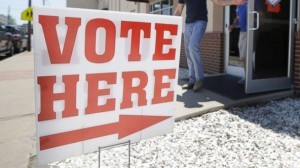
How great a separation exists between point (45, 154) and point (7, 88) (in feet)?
19.2

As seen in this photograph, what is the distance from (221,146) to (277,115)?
142cm

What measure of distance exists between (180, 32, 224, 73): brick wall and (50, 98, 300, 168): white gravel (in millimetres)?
3388

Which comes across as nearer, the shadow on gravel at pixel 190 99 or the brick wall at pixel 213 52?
the shadow on gravel at pixel 190 99

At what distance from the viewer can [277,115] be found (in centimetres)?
426

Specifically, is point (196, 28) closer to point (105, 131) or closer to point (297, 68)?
point (297, 68)

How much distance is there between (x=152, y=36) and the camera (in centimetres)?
214

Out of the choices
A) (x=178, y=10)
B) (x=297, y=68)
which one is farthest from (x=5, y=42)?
(x=297, y=68)

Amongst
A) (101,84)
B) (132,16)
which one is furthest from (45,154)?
(132,16)

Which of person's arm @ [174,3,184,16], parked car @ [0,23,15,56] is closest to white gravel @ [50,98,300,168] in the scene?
person's arm @ [174,3,184,16]

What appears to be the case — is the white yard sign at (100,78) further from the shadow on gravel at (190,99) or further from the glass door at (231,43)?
the glass door at (231,43)

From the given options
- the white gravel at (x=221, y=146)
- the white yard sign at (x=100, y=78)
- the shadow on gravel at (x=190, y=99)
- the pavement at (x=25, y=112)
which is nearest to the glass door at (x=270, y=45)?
the pavement at (x=25, y=112)

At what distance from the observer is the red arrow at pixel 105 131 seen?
1.80 metres

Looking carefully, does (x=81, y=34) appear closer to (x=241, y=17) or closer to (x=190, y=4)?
(x=190, y=4)

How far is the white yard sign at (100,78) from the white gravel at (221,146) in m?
0.76
